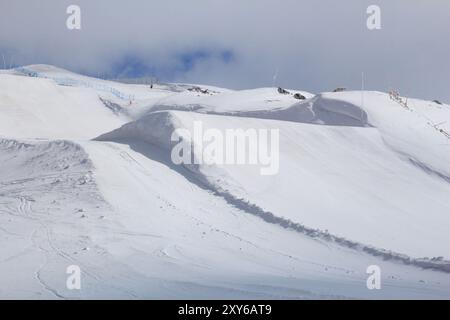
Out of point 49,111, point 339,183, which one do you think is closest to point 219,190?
point 339,183

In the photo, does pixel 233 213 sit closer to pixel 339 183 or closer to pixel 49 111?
pixel 339 183

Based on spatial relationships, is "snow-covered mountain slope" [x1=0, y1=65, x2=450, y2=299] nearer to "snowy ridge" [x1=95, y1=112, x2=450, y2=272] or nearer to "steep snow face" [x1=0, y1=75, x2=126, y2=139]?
"snowy ridge" [x1=95, y1=112, x2=450, y2=272]

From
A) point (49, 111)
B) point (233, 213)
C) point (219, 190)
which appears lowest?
point (233, 213)

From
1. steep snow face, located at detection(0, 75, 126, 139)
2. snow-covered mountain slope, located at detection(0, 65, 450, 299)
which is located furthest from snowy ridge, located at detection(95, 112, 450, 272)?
steep snow face, located at detection(0, 75, 126, 139)

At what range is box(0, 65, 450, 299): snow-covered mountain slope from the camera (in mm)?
6668

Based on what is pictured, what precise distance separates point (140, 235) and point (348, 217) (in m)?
5.06

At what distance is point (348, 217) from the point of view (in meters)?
11.4

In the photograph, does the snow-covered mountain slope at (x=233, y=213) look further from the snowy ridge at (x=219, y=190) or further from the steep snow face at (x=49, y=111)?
the steep snow face at (x=49, y=111)

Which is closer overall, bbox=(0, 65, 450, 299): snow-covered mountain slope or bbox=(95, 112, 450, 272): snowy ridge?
bbox=(0, 65, 450, 299): snow-covered mountain slope

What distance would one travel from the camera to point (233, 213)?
10.9 m

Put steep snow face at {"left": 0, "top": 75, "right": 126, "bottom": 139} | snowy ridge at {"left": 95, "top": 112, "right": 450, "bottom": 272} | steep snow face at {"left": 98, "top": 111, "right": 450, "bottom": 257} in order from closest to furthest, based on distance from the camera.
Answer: snowy ridge at {"left": 95, "top": 112, "right": 450, "bottom": 272} → steep snow face at {"left": 98, "top": 111, "right": 450, "bottom": 257} → steep snow face at {"left": 0, "top": 75, "right": 126, "bottom": 139}

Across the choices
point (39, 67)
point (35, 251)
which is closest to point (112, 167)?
point (35, 251)

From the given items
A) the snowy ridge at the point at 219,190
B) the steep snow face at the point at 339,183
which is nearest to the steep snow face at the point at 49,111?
the snowy ridge at the point at 219,190

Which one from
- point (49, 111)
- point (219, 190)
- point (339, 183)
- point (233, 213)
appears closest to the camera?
point (233, 213)
